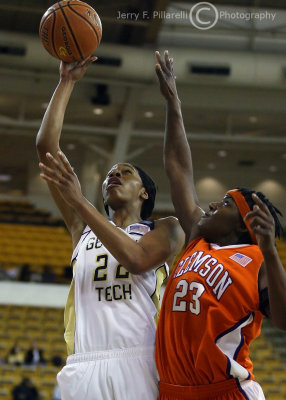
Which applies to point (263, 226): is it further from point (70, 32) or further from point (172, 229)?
point (70, 32)

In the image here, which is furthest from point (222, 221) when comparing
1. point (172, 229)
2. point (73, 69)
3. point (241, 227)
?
point (73, 69)

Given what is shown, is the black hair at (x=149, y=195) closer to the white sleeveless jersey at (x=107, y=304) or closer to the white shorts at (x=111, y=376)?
the white sleeveless jersey at (x=107, y=304)

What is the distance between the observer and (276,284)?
7.57 ft

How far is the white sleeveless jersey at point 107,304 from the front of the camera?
281 centimetres

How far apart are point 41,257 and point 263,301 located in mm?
12832

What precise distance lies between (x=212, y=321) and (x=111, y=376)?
1.78 ft

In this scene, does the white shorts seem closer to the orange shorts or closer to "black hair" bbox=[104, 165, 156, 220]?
the orange shorts

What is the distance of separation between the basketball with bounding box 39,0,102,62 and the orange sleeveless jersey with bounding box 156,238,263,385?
141cm

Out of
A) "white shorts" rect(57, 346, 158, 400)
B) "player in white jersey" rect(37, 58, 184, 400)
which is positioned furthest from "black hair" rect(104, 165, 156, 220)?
"white shorts" rect(57, 346, 158, 400)

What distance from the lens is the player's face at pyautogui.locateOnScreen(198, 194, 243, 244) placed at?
111 inches

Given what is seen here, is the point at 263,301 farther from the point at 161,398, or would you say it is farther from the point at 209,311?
the point at 161,398

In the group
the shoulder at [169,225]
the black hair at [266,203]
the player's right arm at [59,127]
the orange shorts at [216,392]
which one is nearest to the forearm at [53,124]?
the player's right arm at [59,127]

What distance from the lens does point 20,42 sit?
13938mm

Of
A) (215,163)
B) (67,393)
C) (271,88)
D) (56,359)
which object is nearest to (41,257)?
(56,359)
